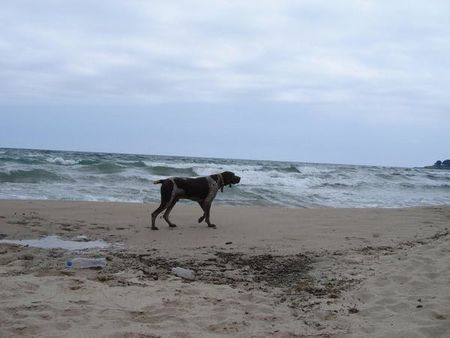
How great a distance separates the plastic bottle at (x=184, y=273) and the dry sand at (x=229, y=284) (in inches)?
3.2

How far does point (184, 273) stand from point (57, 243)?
2590 millimetres

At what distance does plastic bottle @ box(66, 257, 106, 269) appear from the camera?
5223mm

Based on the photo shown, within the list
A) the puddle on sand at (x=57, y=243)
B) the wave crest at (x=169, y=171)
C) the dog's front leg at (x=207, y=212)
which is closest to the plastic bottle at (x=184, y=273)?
the puddle on sand at (x=57, y=243)

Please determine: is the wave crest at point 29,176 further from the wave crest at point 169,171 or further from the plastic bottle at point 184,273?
the plastic bottle at point 184,273

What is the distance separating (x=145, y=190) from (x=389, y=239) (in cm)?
1051

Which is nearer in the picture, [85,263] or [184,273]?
[184,273]

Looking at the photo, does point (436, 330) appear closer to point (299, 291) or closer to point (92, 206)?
point (299, 291)

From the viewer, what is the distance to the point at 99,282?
4680mm

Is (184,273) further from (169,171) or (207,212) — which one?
(169,171)

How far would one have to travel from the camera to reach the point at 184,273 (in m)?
5.11

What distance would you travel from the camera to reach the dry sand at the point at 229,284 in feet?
12.1

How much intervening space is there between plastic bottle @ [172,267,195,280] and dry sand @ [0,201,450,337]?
0.27 ft

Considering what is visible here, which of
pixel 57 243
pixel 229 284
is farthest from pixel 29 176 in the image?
pixel 229 284

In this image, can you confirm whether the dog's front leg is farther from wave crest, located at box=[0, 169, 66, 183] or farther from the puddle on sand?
wave crest, located at box=[0, 169, 66, 183]
